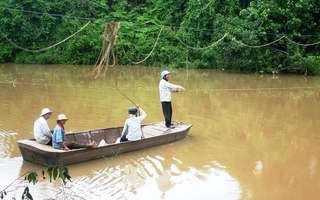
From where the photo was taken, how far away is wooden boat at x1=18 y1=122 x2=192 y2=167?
662 cm

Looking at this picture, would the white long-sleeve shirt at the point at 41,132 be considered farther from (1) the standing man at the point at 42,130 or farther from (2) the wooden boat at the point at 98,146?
(2) the wooden boat at the point at 98,146

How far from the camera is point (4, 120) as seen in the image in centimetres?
1013

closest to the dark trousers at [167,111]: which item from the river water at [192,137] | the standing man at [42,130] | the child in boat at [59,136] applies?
the river water at [192,137]

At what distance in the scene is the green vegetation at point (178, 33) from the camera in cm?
2025

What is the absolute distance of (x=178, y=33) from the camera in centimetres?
2533

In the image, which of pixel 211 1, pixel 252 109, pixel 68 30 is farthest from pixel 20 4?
pixel 252 109

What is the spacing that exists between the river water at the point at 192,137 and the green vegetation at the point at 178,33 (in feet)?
8.37

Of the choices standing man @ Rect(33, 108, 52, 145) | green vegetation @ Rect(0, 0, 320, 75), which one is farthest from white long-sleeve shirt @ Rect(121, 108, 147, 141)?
green vegetation @ Rect(0, 0, 320, 75)

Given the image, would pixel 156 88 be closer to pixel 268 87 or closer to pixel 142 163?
pixel 268 87

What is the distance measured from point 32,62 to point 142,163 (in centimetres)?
1941

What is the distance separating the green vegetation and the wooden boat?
1027 centimetres

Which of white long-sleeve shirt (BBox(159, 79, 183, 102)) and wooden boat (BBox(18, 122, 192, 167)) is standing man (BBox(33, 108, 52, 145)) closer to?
wooden boat (BBox(18, 122, 192, 167))

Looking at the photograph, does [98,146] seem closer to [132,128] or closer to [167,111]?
[132,128]

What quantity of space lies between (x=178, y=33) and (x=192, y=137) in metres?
16.9
